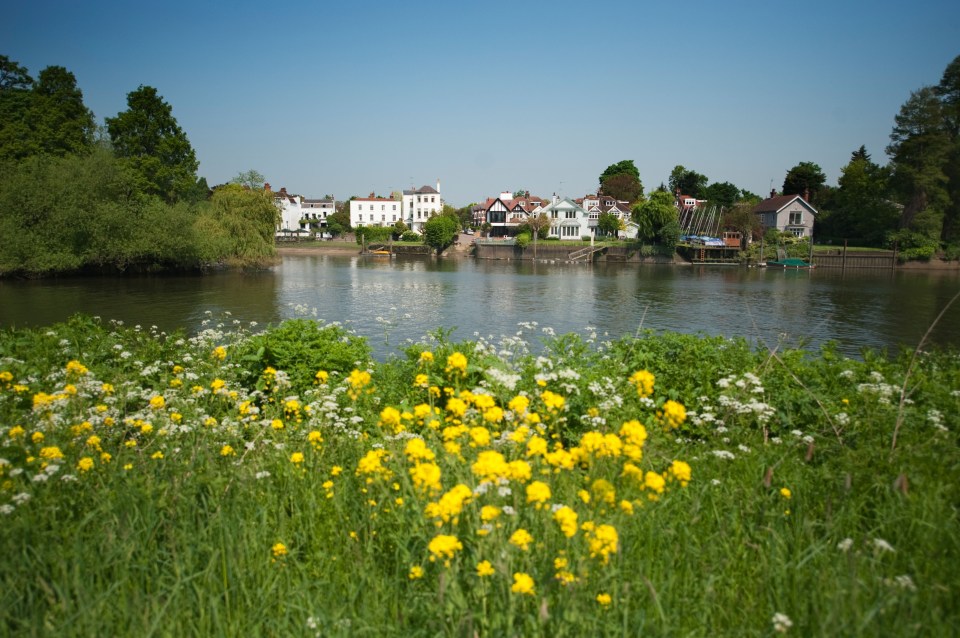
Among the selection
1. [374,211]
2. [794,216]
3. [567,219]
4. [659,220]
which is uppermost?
[374,211]

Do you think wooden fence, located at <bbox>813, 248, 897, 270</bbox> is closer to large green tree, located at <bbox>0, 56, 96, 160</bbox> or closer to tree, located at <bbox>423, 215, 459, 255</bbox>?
tree, located at <bbox>423, 215, 459, 255</bbox>

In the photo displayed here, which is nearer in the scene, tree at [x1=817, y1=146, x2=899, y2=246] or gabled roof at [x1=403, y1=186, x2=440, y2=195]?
tree at [x1=817, y1=146, x2=899, y2=246]

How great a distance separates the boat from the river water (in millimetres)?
14846

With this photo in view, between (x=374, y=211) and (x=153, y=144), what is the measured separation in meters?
A: 80.4

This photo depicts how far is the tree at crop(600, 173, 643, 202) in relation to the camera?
4715 inches

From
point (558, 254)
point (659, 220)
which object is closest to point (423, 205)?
point (558, 254)

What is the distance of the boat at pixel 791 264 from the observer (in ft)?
210

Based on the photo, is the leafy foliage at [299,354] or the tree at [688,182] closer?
the leafy foliage at [299,354]

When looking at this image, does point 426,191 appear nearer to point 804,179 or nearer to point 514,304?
point 804,179

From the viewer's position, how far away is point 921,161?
63031 mm

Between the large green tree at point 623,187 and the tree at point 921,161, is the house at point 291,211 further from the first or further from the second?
the tree at point 921,161

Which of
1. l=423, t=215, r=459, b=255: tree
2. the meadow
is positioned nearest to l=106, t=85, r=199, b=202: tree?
l=423, t=215, r=459, b=255: tree

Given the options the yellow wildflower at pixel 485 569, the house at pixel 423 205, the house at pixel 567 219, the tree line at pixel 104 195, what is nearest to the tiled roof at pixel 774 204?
the house at pixel 567 219

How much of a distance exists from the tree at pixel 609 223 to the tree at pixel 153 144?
208 feet
